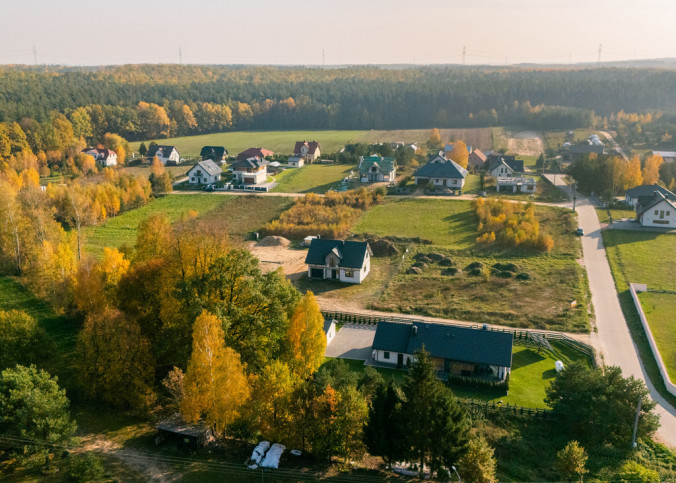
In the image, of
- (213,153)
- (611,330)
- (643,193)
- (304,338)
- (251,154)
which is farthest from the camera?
(213,153)

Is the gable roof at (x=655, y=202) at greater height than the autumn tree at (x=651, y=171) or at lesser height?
lesser

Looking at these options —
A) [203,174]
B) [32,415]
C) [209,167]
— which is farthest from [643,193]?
[32,415]

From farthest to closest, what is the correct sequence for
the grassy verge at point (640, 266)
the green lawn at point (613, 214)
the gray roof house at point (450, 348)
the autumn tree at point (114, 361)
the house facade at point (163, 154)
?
the house facade at point (163, 154)
the green lawn at point (613, 214)
the grassy verge at point (640, 266)
the gray roof house at point (450, 348)
the autumn tree at point (114, 361)

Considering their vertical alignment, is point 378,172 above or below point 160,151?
below

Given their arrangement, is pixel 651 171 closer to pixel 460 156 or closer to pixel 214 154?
pixel 460 156

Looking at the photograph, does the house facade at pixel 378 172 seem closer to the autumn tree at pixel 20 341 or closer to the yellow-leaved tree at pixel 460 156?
the yellow-leaved tree at pixel 460 156

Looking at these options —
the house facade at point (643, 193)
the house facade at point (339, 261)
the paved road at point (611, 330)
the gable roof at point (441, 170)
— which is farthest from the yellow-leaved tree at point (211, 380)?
the gable roof at point (441, 170)

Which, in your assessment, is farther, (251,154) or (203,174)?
(251,154)
